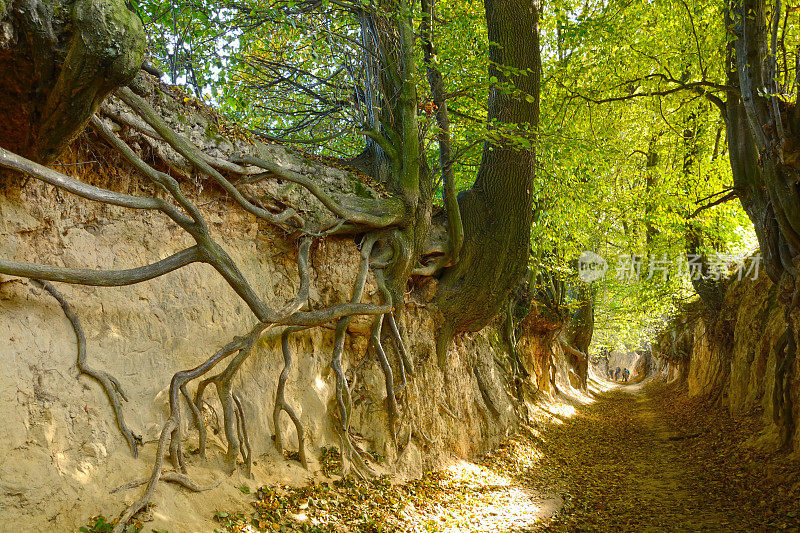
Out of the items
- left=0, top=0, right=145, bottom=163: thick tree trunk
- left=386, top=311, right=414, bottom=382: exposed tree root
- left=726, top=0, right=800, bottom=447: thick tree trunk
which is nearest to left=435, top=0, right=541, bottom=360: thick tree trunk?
left=386, top=311, right=414, bottom=382: exposed tree root

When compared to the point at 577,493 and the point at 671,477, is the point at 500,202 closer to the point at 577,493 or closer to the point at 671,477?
the point at 577,493

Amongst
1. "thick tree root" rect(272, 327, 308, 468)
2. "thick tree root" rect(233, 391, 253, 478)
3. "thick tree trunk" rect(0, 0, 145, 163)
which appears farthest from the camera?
"thick tree root" rect(272, 327, 308, 468)

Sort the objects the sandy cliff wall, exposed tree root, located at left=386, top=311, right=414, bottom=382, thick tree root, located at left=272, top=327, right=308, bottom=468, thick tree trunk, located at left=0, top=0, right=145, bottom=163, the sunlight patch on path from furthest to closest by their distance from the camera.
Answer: the sandy cliff wall < exposed tree root, located at left=386, top=311, right=414, bottom=382 < the sunlight patch on path < thick tree root, located at left=272, top=327, right=308, bottom=468 < thick tree trunk, located at left=0, top=0, right=145, bottom=163

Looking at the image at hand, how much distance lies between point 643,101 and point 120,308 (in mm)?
12956

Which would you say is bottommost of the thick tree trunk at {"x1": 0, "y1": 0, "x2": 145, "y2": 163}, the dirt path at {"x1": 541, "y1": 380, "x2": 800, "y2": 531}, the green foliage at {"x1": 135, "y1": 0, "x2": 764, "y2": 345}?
the dirt path at {"x1": 541, "y1": 380, "x2": 800, "y2": 531}

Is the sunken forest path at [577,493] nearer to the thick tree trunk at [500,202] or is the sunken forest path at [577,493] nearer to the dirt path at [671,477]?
the dirt path at [671,477]

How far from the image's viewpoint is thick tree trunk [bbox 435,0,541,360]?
8.55 m

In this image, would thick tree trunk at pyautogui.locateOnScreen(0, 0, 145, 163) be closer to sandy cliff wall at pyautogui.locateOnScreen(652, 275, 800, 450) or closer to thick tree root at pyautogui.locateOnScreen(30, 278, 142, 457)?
thick tree root at pyautogui.locateOnScreen(30, 278, 142, 457)

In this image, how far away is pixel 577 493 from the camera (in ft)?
27.8

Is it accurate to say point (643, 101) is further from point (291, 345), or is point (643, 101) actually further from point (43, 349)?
point (43, 349)

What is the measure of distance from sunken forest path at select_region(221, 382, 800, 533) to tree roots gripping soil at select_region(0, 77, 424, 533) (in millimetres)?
625

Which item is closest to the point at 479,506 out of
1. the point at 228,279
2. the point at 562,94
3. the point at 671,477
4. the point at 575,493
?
the point at 575,493

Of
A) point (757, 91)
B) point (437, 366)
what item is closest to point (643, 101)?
point (757, 91)

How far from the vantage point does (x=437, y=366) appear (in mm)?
A: 9219
